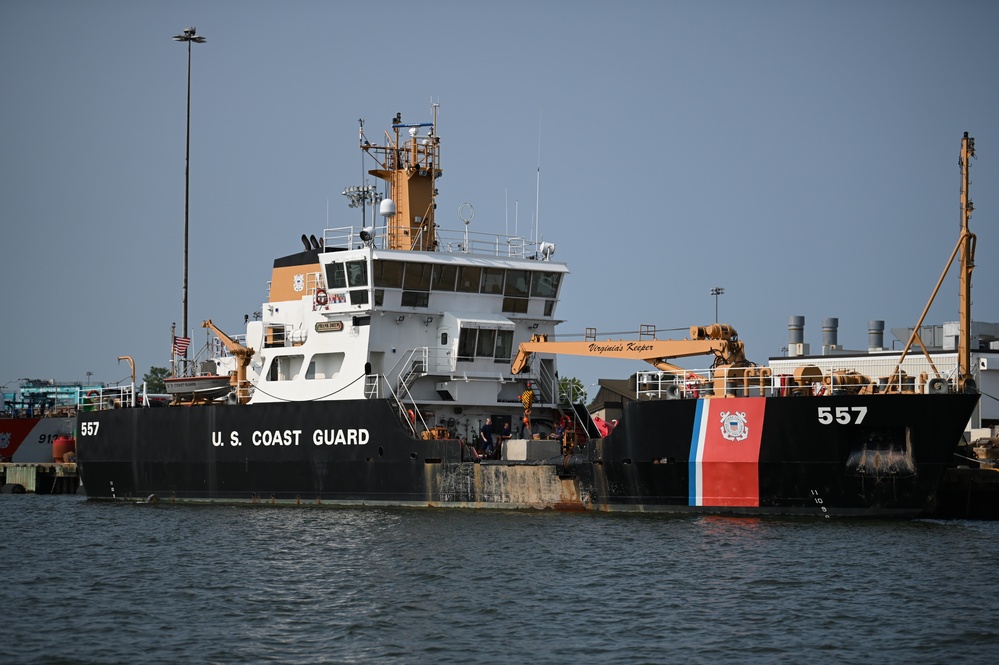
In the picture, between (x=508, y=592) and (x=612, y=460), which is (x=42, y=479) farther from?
(x=508, y=592)

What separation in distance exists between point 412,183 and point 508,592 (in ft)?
51.0

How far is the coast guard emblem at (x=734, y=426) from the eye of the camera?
23531 millimetres

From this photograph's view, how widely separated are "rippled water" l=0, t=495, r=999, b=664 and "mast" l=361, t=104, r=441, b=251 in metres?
8.04

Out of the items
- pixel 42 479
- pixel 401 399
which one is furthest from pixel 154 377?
pixel 401 399

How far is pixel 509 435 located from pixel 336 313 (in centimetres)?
466

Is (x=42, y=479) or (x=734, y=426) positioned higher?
(x=734, y=426)

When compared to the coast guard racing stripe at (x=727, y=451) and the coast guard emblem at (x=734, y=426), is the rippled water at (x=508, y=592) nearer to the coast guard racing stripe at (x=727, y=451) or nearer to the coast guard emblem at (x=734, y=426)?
the coast guard racing stripe at (x=727, y=451)

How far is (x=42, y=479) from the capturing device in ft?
144

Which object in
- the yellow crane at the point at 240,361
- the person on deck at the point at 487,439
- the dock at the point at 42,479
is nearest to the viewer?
the person on deck at the point at 487,439

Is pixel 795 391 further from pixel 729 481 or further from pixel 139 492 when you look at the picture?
pixel 139 492

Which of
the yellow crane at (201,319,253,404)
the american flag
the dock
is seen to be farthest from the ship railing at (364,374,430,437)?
the dock

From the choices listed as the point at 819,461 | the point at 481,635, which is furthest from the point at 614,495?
the point at 481,635

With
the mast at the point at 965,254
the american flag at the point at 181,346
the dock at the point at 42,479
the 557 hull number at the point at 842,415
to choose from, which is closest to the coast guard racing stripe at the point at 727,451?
the 557 hull number at the point at 842,415

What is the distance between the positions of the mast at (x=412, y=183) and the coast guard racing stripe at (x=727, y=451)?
962 centimetres
